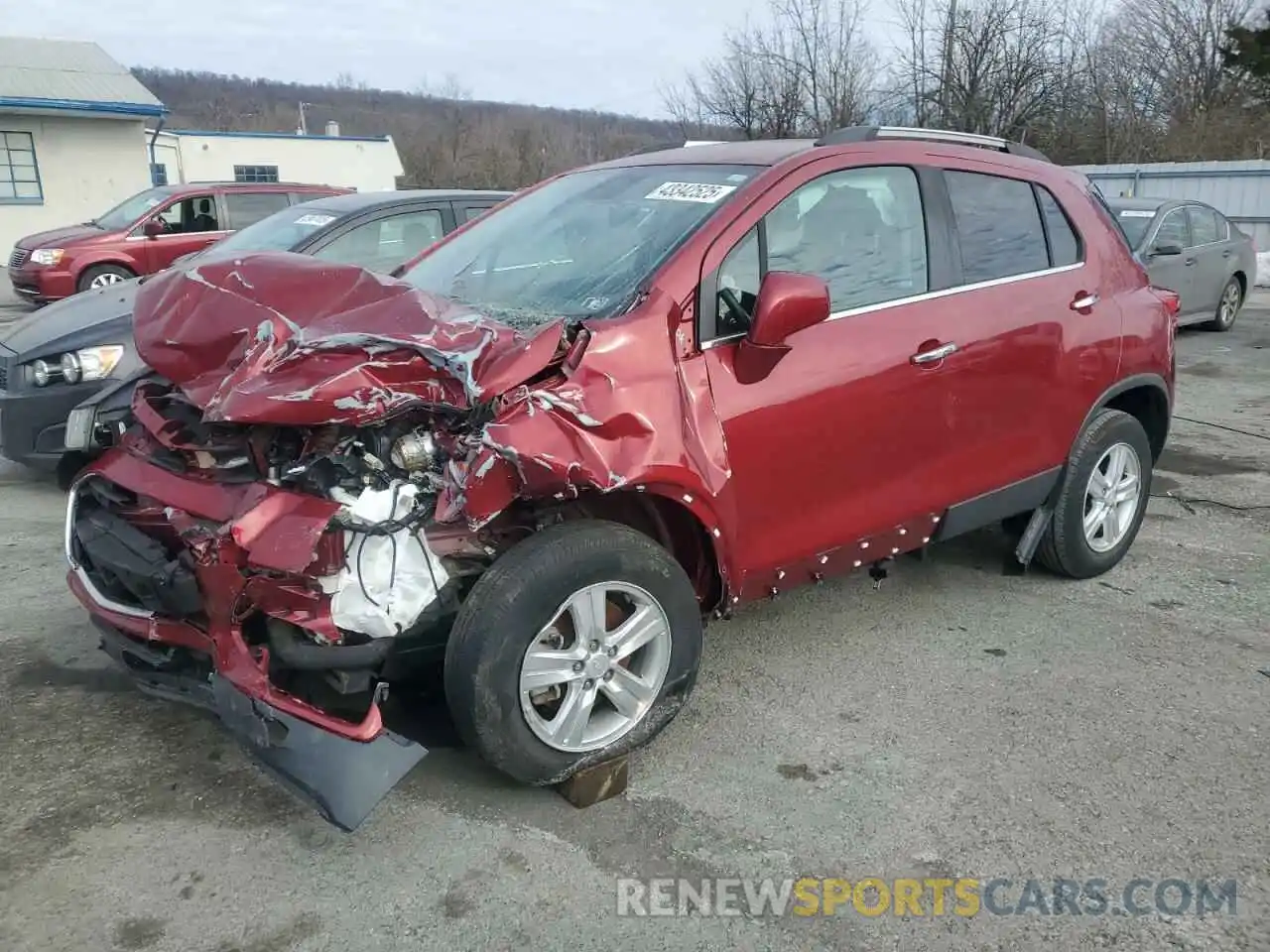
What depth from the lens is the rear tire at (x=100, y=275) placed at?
13000mm

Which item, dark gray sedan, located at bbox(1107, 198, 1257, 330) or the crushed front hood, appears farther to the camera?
dark gray sedan, located at bbox(1107, 198, 1257, 330)

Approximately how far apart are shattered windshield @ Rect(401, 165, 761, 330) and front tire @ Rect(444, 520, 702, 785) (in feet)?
2.54

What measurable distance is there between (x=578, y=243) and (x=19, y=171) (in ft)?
75.9

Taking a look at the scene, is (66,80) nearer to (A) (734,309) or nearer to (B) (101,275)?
(B) (101,275)

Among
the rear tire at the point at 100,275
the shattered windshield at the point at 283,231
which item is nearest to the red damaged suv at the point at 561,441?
the shattered windshield at the point at 283,231

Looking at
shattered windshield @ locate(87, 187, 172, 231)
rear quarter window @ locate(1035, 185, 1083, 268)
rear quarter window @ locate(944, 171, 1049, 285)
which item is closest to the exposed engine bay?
rear quarter window @ locate(944, 171, 1049, 285)

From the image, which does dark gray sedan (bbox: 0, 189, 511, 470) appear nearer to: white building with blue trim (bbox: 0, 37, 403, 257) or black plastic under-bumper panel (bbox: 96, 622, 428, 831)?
black plastic under-bumper panel (bbox: 96, 622, 428, 831)

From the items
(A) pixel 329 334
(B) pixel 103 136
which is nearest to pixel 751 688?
(A) pixel 329 334

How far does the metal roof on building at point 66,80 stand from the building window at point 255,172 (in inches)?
495

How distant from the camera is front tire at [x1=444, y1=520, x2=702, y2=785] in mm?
2725

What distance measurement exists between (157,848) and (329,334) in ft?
4.87

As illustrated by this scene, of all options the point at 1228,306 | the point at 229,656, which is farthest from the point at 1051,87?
the point at 229,656

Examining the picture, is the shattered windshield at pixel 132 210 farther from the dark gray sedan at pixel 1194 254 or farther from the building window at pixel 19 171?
the dark gray sedan at pixel 1194 254

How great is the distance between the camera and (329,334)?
2781 millimetres
